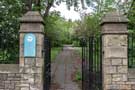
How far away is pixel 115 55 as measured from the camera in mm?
7910

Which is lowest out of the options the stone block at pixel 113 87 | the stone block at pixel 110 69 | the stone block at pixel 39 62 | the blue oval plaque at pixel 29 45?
the stone block at pixel 113 87

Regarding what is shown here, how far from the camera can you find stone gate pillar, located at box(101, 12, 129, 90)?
7883 millimetres

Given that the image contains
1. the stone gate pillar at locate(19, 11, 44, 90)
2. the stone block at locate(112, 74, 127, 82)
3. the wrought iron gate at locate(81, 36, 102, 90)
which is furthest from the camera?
the wrought iron gate at locate(81, 36, 102, 90)

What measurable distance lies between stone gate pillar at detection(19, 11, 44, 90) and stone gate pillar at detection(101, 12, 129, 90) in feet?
5.51

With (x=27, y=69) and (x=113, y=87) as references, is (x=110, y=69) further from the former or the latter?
(x=27, y=69)

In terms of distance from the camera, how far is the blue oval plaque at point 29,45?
808 centimetres

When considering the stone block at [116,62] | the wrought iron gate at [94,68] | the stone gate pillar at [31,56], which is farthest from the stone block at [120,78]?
the stone gate pillar at [31,56]

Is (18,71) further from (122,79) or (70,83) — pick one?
(70,83)

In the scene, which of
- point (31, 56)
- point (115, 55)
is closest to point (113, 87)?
point (115, 55)

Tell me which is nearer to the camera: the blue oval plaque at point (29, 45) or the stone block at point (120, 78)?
the stone block at point (120, 78)

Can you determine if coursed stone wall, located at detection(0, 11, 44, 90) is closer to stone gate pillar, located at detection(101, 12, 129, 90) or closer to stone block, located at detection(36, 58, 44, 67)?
stone block, located at detection(36, 58, 44, 67)

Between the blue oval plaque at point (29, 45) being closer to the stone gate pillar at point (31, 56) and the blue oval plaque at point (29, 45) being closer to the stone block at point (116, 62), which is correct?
the stone gate pillar at point (31, 56)

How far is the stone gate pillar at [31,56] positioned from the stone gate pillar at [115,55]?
1679 millimetres

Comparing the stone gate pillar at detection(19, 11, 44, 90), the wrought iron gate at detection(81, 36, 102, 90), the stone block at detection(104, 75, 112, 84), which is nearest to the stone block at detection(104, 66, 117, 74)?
the stone block at detection(104, 75, 112, 84)
